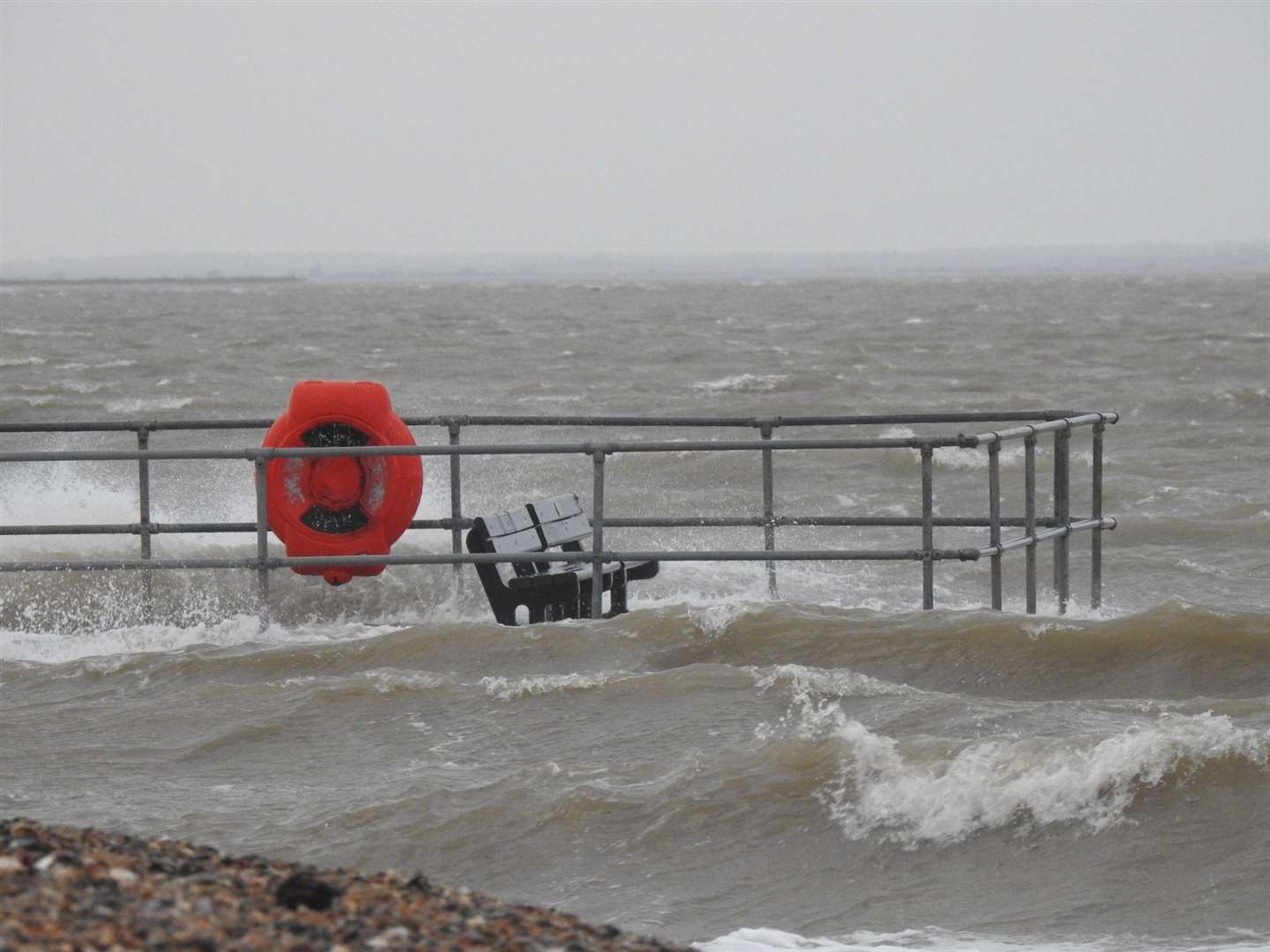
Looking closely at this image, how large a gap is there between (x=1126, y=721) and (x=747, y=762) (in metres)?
1.61

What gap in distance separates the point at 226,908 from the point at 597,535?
433 centimetres

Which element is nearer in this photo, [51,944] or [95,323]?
[51,944]

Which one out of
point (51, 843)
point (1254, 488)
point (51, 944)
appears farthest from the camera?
point (1254, 488)

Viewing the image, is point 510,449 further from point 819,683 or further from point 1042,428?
point 1042,428

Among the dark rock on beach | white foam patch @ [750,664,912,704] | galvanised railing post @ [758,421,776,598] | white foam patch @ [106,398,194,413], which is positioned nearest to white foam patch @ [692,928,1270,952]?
the dark rock on beach

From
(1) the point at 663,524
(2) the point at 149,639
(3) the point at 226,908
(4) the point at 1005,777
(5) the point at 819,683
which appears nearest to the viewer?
(3) the point at 226,908

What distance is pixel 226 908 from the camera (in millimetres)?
3693

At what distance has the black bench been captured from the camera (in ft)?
27.7

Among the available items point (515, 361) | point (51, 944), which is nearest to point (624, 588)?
point (51, 944)

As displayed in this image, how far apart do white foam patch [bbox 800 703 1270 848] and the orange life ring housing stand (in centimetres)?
249

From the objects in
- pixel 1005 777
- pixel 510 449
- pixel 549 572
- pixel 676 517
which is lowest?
pixel 1005 777

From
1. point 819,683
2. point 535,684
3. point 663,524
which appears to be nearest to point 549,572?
point 663,524

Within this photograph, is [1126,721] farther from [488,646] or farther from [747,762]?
[488,646]

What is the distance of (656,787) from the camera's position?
637cm
